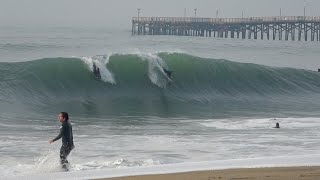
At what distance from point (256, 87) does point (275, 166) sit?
17825mm

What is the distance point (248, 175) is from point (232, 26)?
268 ft

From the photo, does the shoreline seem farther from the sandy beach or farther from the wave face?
the wave face

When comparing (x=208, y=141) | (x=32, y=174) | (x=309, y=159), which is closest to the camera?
(x=32, y=174)

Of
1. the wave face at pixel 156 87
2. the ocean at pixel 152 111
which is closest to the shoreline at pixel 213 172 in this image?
the ocean at pixel 152 111

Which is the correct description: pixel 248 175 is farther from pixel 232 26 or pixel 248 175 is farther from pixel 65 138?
pixel 232 26

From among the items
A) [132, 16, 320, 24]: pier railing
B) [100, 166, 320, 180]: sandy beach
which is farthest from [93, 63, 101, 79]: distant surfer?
[132, 16, 320, 24]: pier railing

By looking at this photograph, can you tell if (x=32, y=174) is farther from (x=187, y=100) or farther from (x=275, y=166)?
(x=187, y=100)

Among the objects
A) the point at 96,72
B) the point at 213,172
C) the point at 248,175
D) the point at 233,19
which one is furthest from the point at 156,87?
the point at 233,19

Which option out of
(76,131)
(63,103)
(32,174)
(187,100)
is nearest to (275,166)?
(32,174)

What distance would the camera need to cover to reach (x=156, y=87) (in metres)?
25.7

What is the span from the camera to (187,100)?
80.1ft

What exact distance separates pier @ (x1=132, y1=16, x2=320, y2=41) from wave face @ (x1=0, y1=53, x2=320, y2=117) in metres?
52.3

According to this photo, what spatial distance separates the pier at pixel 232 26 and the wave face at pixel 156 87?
52343 millimetres

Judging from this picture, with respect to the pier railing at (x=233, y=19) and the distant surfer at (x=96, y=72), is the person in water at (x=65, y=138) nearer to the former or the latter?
the distant surfer at (x=96, y=72)
